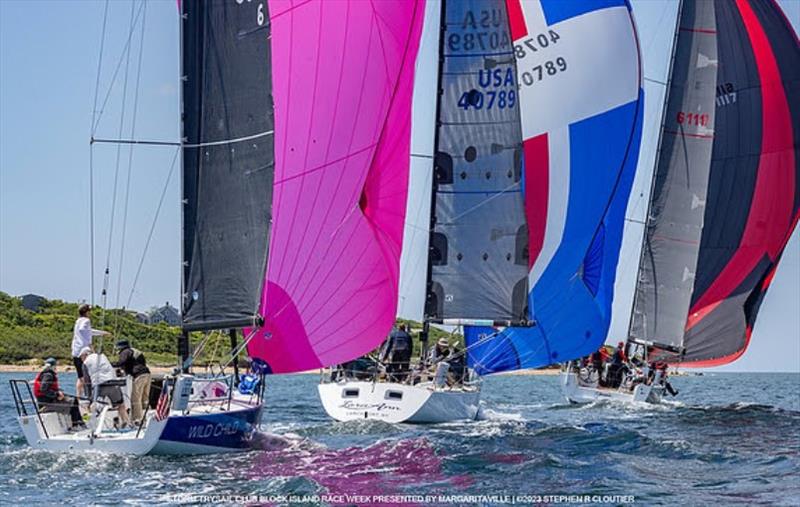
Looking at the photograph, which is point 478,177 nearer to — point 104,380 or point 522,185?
point 522,185

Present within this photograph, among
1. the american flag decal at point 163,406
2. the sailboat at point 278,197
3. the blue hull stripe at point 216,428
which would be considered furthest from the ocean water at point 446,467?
the sailboat at point 278,197

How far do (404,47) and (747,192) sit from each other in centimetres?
Result: 1509

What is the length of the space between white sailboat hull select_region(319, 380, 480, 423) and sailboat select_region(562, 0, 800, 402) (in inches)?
489

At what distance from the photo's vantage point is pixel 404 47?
23.7 m

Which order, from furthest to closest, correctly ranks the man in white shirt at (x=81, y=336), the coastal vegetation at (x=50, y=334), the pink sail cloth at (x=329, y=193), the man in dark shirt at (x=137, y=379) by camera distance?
1. the coastal vegetation at (x=50, y=334)
2. the pink sail cloth at (x=329, y=193)
3. the man in white shirt at (x=81, y=336)
4. the man in dark shirt at (x=137, y=379)

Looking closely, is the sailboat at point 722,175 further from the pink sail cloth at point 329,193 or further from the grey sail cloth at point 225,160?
the grey sail cloth at point 225,160

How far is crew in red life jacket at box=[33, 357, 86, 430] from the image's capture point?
17906 mm

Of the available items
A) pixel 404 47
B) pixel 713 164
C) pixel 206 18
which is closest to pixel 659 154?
pixel 713 164

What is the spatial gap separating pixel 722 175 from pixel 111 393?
71.9 feet

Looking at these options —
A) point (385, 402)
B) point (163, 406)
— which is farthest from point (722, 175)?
point (163, 406)

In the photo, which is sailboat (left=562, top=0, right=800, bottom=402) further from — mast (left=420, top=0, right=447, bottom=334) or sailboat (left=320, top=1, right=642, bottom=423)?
mast (left=420, top=0, right=447, bottom=334)

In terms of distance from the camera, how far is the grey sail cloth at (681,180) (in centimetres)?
3506

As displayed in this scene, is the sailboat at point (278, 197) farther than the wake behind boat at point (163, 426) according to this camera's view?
Yes

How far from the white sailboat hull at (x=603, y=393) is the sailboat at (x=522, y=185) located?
5552 mm
